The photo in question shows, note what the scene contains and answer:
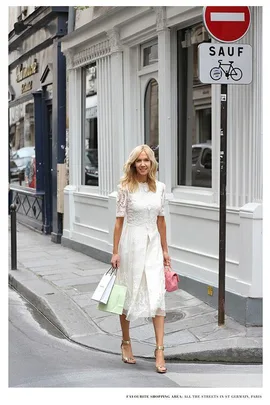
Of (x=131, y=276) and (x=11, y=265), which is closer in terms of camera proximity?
(x=131, y=276)

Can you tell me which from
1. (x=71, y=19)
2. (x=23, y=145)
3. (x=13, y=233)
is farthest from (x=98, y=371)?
(x=23, y=145)

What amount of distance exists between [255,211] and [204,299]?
1485 millimetres

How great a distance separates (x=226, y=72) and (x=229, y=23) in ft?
1.52

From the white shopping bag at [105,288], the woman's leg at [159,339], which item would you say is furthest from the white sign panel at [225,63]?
the woman's leg at [159,339]

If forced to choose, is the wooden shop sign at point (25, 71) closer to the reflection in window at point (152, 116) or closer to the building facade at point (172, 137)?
the building facade at point (172, 137)

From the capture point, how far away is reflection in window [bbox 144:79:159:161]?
8.52 metres

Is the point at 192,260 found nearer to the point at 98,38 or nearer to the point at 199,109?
the point at 199,109

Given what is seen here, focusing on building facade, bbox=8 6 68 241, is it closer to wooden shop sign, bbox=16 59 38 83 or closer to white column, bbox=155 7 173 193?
wooden shop sign, bbox=16 59 38 83

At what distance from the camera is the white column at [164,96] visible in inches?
308

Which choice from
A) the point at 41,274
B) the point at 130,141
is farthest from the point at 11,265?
the point at 130,141

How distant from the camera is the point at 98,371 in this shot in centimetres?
525

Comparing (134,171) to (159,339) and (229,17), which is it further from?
(229,17)

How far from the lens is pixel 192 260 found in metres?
7.43

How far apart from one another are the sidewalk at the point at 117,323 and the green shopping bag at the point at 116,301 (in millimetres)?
777
